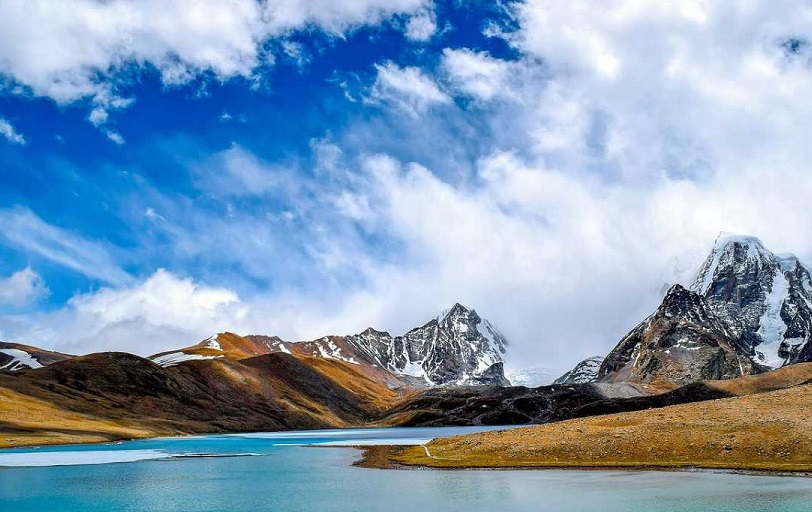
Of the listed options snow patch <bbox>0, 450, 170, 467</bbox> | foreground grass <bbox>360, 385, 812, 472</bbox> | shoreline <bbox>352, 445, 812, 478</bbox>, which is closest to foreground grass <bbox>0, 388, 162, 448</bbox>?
snow patch <bbox>0, 450, 170, 467</bbox>

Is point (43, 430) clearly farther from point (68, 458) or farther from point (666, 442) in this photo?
point (666, 442)

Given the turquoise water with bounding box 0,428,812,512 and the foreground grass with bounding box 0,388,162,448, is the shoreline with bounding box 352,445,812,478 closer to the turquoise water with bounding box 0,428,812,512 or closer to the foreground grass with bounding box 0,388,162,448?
the turquoise water with bounding box 0,428,812,512

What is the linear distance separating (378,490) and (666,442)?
41.7 m

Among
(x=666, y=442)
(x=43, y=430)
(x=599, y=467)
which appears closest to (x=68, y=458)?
(x=43, y=430)

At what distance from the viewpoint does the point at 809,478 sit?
65.9 m

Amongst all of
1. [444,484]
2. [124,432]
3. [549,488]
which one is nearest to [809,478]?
[549,488]

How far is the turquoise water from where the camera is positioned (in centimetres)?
5588

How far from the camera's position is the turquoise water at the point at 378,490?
55.9 metres

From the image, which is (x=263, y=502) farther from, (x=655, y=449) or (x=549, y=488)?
(x=655, y=449)

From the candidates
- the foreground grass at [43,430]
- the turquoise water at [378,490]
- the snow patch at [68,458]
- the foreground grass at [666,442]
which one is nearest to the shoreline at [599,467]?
the foreground grass at [666,442]

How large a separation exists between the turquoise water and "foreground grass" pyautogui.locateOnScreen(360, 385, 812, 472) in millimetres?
7326

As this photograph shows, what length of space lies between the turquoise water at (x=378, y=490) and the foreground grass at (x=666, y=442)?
733cm

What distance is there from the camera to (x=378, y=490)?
6788 cm

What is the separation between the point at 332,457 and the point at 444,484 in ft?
168
